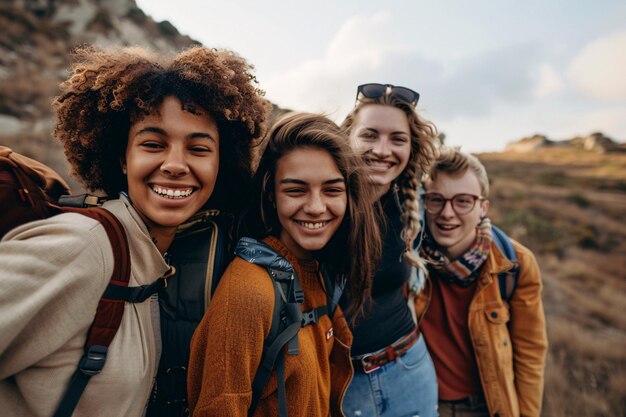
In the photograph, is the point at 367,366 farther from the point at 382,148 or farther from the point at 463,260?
the point at 382,148

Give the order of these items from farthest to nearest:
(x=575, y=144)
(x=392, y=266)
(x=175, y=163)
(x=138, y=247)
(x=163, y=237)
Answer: (x=575, y=144) < (x=392, y=266) < (x=163, y=237) < (x=175, y=163) < (x=138, y=247)

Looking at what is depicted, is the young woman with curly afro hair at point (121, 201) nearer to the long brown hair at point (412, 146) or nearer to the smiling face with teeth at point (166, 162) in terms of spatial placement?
the smiling face with teeth at point (166, 162)

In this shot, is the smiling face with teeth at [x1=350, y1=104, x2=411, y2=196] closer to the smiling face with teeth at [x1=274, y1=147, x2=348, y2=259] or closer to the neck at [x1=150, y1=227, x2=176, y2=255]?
the smiling face with teeth at [x1=274, y1=147, x2=348, y2=259]

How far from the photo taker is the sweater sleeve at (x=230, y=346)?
1.34 metres

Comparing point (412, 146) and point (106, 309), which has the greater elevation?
point (412, 146)

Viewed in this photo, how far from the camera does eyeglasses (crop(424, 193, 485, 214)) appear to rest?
2.74 meters

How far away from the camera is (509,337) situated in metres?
2.74

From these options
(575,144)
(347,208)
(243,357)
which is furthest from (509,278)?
(575,144)

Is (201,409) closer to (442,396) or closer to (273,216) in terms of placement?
(273,216)

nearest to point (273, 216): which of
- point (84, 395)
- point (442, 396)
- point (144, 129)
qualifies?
point (144, 129)

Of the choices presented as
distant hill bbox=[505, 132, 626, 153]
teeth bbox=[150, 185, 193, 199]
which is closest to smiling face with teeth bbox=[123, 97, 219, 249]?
teeth bbox=[150, 185, 193, 199]

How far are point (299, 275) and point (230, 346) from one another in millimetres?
609

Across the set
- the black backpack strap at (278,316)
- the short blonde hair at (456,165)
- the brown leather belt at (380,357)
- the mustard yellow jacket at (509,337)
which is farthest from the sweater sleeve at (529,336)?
the black backpack strap at (278,316)

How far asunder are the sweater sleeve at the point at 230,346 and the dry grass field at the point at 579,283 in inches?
Result: 191
